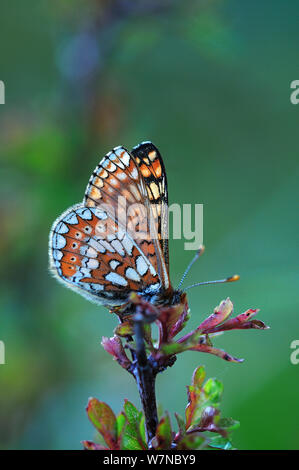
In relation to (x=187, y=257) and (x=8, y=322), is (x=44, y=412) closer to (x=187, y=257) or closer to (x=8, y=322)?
(x=8, y=322)

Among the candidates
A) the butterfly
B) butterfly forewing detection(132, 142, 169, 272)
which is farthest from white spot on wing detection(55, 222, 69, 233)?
butterfly forewing detection(132, 142, 169, 272)

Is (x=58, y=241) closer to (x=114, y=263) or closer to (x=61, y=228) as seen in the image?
(x=61, y=228)

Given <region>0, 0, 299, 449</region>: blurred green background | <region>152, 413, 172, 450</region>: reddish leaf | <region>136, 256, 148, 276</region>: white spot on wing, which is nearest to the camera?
<region>152, 413, 172, 450</region>: reddish leaf

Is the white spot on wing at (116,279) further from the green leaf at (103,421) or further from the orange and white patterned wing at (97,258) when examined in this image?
the green leaf at (103,421)

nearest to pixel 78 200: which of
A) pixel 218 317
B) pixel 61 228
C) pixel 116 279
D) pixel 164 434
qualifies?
pixel 61 228

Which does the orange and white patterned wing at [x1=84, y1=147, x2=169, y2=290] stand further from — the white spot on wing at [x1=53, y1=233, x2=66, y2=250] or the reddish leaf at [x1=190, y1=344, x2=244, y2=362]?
the reddish leaf at [x1=190, y1=344, x2=244, y2=362]
